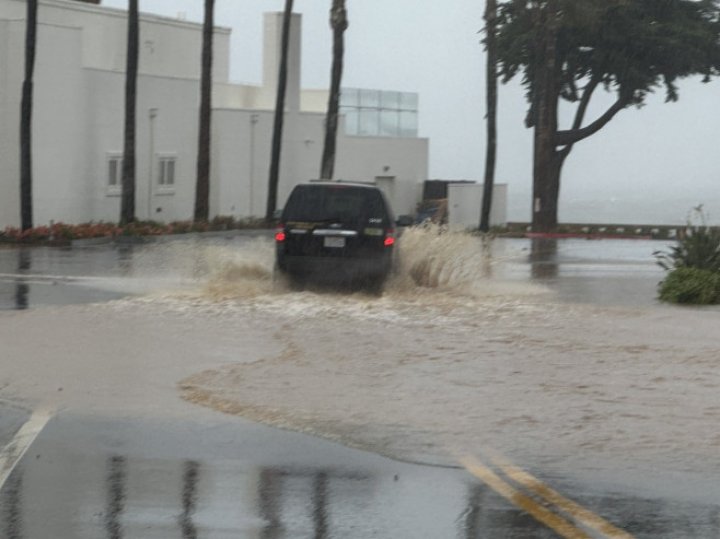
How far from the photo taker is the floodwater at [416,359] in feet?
37.1

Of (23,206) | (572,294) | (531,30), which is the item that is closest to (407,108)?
(531,30)

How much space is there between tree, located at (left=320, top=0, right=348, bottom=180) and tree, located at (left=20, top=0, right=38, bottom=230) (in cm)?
1550

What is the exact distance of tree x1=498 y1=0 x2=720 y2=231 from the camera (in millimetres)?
60219

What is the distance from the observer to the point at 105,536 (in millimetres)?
7883

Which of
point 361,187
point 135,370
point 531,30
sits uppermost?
point 531,30

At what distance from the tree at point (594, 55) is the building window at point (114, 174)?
17391 mm

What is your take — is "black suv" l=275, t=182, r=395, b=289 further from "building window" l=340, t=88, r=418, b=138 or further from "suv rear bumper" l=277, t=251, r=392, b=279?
"building window" l=340, t=88, r=418, b=138

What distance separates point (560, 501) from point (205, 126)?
42512 mm

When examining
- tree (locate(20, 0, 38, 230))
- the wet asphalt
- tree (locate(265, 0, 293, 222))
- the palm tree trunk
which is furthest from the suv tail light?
the palm tree trunk

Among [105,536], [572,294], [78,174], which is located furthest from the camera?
[78,174]

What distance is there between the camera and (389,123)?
66.4 metres

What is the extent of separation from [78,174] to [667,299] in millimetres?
26840

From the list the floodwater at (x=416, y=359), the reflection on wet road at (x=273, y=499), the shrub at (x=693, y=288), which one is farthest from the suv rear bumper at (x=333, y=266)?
the reflection on wet road at (x=273, y=499)

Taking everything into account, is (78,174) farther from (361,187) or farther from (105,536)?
(105,536)
